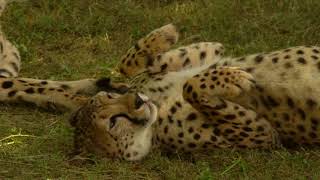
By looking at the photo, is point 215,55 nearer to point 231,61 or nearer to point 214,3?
point 231,61

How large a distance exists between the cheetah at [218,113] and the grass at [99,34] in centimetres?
9

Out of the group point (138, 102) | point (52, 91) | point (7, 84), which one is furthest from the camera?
point (7, 84)

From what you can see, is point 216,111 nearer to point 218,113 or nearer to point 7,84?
point 218,113

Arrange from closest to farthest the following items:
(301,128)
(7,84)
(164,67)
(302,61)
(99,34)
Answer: (301,128)
(302,61)
(164,67)
(7,84)
(99,34)

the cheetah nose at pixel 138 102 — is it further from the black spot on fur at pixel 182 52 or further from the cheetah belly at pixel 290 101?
the black spot on fur at pixel 182 52

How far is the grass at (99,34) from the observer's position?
453 cm

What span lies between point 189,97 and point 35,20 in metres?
2.74

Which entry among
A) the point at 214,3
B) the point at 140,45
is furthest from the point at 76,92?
the point at 214,3

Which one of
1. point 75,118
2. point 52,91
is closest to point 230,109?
point 75,118

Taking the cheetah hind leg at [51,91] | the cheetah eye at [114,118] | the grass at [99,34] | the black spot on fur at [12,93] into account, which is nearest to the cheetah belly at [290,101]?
the grass at [99,34]

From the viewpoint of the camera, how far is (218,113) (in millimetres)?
4148

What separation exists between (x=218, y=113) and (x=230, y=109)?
0.07m

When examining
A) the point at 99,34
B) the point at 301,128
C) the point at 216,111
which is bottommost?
the point at 301,128

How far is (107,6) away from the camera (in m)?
6.68
